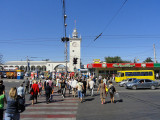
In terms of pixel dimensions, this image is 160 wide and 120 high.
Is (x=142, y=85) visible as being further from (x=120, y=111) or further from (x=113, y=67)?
(x=113, y=67)

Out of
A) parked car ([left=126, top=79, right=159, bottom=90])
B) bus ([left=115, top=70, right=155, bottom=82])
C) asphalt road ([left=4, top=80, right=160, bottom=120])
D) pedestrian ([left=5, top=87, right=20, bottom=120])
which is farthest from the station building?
pedestrian ([left=5, top=87, right=20, bottom=120])

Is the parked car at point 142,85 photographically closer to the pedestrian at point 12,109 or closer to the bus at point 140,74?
the bus at point 140,74

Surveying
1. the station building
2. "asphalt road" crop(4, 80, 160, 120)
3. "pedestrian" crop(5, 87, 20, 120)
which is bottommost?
"asphalt road" crop(4, 80, 160, 120)

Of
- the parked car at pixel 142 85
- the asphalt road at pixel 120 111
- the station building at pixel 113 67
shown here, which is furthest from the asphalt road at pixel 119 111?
the station building at pixel 113 67

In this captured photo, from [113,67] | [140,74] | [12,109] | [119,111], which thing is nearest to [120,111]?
[119,111]

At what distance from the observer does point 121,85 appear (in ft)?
83.6

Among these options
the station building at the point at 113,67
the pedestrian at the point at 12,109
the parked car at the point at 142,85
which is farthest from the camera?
the station building at the point at 113,67

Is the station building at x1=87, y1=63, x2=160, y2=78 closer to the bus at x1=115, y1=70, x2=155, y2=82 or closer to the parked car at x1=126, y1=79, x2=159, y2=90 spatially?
the bus at x1=115, y1=70, x2=155, y2=82

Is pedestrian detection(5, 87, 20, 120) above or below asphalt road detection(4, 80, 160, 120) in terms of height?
above

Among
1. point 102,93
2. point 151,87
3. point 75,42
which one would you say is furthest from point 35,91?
point 75,42

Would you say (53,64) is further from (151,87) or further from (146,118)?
(146,118)

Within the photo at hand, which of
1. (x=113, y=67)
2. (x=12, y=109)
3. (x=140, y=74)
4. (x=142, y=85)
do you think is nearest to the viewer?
(x=12, y=109)

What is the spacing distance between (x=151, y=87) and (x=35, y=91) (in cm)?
1630

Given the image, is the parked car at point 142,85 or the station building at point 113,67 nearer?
the parked car at point 142,85
